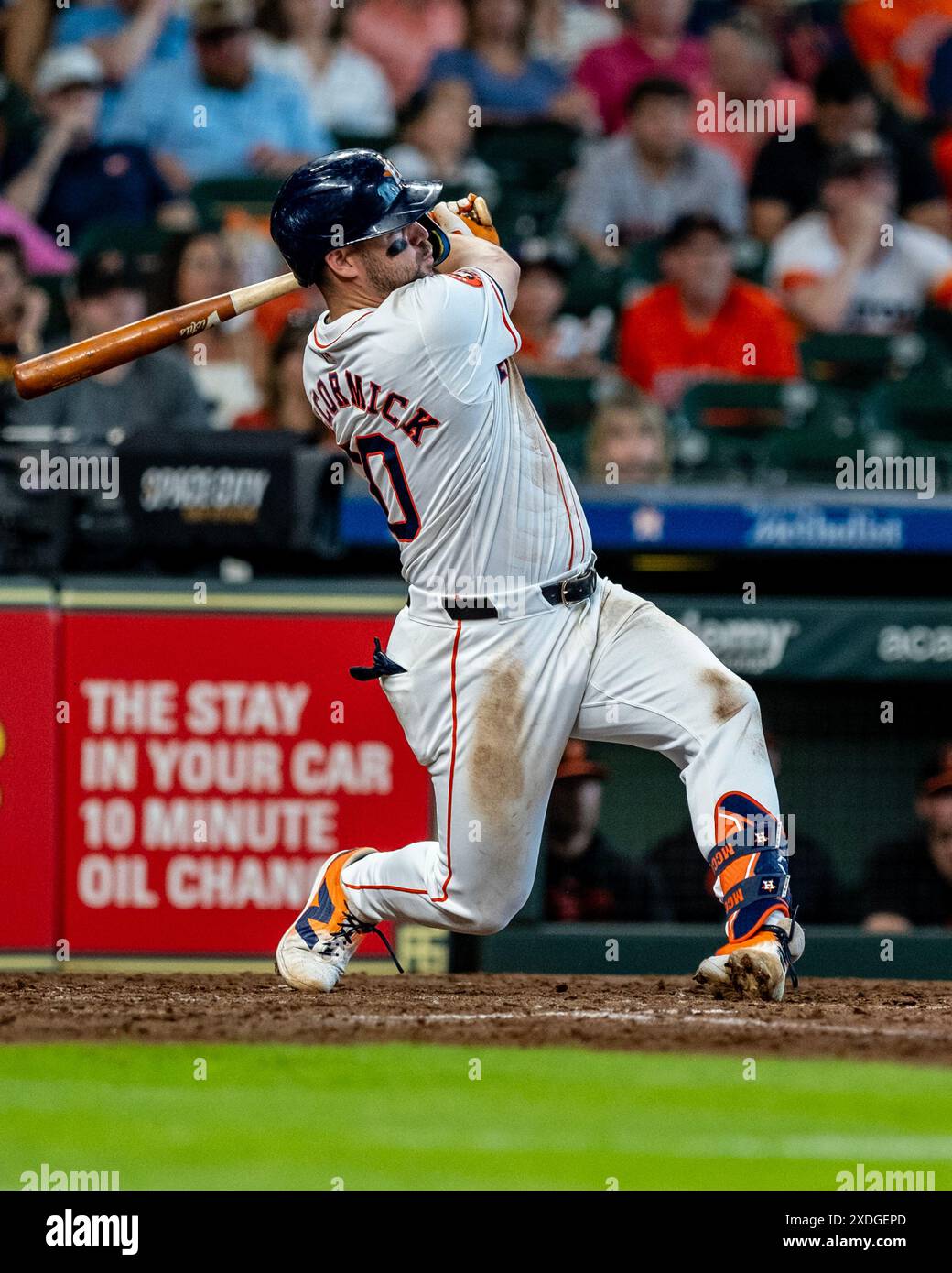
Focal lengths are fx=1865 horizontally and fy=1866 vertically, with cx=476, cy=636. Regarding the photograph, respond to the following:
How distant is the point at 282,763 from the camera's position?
6.24 metres

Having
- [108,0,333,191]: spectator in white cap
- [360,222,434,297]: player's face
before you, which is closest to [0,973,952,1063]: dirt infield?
[360,222,434,297]: player's face

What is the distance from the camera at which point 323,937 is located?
16.1 ft

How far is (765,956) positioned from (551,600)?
990 mm

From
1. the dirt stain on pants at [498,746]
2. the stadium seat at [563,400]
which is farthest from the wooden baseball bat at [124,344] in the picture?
the stadium seat at [563,400]

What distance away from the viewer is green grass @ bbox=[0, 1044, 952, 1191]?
10.6ft

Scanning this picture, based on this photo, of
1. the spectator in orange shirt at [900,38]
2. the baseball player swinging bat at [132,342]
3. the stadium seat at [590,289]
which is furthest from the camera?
the spectator in orange shirt at [900,38]

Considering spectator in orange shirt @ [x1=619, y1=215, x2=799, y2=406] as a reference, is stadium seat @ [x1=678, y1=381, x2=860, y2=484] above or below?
below

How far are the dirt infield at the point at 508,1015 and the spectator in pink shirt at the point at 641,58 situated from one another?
6.44 metres

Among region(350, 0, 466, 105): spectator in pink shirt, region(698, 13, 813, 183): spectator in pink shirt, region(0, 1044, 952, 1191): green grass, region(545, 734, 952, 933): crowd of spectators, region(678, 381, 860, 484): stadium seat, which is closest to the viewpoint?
region(0, 1044, 952, 1191): green grass

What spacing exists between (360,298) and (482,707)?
1020 millimetres

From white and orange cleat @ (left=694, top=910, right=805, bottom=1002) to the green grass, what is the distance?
450 millimetres

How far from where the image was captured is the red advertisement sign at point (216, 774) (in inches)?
244

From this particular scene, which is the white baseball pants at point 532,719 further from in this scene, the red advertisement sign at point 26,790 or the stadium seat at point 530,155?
the stadium seat at point 530,155

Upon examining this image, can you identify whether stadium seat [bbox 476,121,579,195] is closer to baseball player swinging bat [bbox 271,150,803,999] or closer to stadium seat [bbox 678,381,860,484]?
stadium seat [bbox 678,381,860,484]
